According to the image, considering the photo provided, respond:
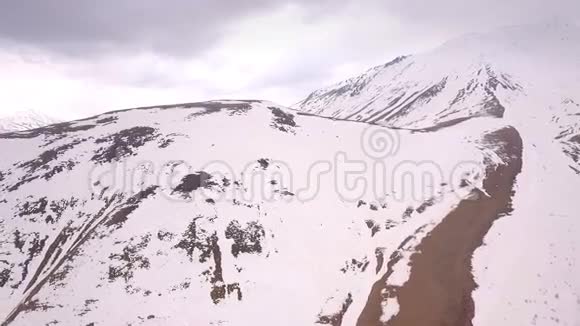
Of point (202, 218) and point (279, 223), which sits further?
point (279, 223)

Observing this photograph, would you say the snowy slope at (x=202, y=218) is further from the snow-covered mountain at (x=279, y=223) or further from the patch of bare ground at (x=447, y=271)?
the patch of bare ground at (x=447, y=271)

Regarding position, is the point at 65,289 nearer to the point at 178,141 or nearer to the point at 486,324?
the point at 178,141

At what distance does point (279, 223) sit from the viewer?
42.8m

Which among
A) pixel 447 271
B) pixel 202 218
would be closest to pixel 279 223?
pixel 202 218

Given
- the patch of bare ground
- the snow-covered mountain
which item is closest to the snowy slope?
the snow-covered mountain

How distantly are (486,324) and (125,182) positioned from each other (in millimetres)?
37001

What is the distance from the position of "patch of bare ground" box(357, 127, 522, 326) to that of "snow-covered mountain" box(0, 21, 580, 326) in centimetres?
16

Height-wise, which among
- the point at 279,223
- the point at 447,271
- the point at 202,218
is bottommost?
the point at 447,271

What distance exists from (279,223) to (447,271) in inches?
637

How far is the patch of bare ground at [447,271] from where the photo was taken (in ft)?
100

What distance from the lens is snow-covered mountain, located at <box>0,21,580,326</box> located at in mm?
32312

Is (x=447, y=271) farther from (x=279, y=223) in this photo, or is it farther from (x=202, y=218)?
(x=202, y=218)

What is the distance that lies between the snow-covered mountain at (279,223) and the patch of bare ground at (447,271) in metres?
0.16

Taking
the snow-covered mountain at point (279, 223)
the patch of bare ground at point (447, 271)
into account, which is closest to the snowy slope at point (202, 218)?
the snow-covered mountain at point (279, 223)
